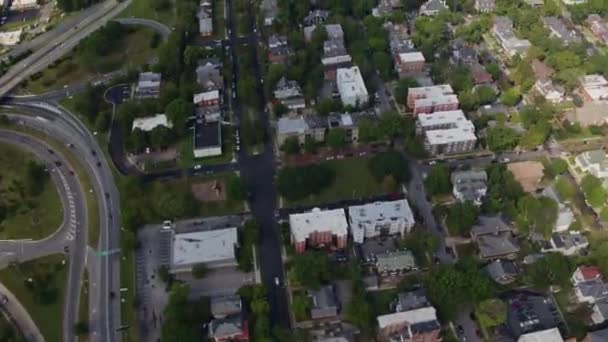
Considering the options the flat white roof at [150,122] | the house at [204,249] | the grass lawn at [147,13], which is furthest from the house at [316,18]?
the house at [204,249]

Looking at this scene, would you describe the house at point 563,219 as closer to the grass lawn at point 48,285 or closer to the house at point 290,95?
the house at point 290,95

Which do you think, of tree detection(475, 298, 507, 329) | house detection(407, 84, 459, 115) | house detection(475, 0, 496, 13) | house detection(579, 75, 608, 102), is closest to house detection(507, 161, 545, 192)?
house detection(407, 84, 459, 115)

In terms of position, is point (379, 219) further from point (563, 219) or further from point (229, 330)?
point (563, 219)

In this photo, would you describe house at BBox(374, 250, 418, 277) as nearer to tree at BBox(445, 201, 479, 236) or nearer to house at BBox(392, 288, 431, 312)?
house at BBox(392, 288, 431, 312)

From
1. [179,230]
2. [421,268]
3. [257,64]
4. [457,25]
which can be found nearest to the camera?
[421,268]

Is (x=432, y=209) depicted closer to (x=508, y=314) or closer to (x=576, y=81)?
(x=508, y=314)

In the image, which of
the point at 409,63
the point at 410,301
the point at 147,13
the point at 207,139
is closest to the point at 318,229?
the point at 410,301

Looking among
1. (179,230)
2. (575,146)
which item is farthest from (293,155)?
(575,146)

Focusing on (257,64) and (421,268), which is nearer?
(421,268)
